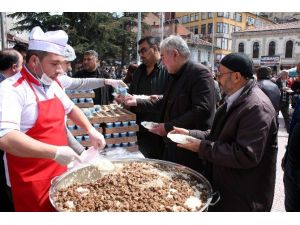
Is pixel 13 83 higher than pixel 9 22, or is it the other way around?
pixel 9 22

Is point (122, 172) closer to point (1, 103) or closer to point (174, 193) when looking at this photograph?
point (174, 193)

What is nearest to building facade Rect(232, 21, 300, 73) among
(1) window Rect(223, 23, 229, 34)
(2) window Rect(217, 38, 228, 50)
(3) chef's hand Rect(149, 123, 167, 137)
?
(2) window Rect(217, 38, 228, 50)

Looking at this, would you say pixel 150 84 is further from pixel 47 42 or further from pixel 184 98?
pixel 47 42

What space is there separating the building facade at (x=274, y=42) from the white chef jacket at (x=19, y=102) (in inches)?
1642

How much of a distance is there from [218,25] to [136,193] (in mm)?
56027

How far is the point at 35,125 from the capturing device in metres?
1.79

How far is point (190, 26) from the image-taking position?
57625 millimetres

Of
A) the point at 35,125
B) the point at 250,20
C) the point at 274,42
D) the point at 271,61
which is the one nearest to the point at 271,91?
the point at 35,125

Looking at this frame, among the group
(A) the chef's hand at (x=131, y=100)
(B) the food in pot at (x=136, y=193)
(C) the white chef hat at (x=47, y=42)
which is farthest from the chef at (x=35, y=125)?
(A) the chef's hand at (x=131, y=100)

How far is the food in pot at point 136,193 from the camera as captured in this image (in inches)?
68.7

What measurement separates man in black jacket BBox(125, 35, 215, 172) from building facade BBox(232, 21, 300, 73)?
40381mm

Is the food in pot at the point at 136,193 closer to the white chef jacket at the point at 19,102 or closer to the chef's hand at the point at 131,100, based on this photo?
the white chef jacket at the point at 19,102

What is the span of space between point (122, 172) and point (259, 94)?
1.10m
